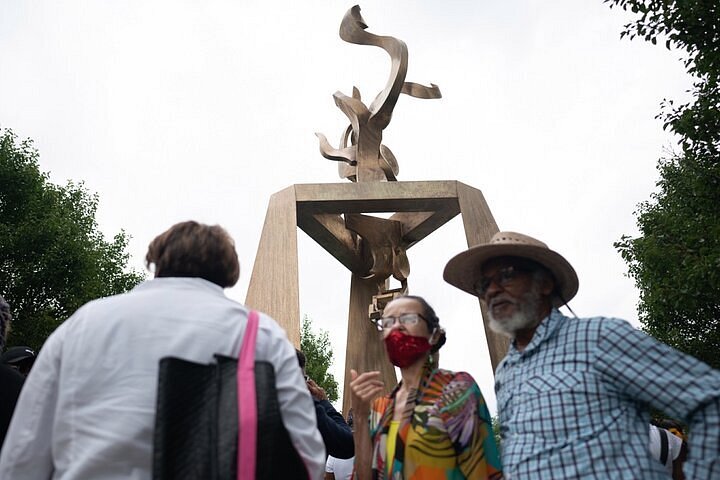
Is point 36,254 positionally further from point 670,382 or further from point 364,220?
point 670,382

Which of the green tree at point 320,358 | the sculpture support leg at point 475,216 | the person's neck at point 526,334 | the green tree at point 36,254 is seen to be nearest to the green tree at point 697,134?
the sculpture support leg at point 475,216

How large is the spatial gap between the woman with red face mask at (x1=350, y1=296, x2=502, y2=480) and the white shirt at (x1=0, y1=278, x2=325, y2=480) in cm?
65

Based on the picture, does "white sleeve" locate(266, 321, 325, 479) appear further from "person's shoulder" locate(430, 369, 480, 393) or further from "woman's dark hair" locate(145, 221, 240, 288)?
"person's shoulder" locate(430, 369, 480, 393)

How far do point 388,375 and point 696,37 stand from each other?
529 centimetres

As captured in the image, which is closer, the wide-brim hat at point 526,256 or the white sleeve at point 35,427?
the white sleeve at point 35,427

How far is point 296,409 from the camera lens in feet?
6.44

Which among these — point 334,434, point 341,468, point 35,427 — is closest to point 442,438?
point 334,434

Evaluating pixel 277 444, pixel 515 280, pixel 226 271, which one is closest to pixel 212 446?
pixel 277 444

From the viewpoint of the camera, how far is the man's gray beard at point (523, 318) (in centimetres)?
265

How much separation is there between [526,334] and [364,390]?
0.66 meters

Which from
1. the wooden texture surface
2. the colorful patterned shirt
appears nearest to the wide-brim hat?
the colorful patterned shirt

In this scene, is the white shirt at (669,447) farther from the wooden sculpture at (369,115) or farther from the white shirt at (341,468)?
the wooden sculpture at (369,115)

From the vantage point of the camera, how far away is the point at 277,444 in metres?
1.86

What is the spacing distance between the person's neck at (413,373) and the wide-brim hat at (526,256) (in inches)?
18.7
